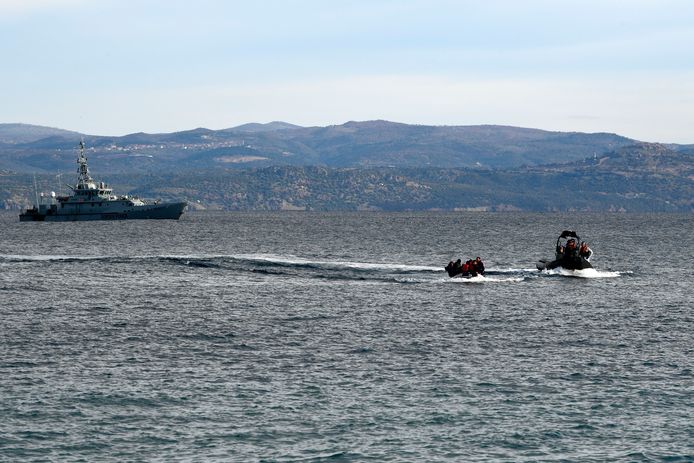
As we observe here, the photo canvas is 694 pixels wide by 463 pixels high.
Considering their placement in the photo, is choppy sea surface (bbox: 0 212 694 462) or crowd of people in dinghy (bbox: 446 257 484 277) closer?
choppy sea surface (bbox: 0 212 694 462)

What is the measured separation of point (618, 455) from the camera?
142 ft

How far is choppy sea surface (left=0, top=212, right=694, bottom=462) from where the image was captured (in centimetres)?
4525

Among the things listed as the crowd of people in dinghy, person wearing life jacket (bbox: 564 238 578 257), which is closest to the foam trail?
person wearing life jacket (bbox: 564 238 578 257)

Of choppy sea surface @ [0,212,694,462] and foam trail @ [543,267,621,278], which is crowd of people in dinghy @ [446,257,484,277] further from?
foam trail @ [543,267,621,278]

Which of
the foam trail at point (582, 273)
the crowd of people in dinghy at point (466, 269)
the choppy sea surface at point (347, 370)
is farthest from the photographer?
the foam trail at point (582, 273)

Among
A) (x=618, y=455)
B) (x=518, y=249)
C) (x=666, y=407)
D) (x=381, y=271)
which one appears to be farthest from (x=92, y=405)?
(x=518, y=249)

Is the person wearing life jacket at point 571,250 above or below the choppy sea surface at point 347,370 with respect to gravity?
above

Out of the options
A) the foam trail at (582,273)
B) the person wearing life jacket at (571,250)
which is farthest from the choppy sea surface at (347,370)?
the person wearing life jacket at (571,250)

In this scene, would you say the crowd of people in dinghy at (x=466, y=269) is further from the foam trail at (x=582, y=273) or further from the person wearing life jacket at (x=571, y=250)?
the person wearing life jacket at (x=571, y=250)

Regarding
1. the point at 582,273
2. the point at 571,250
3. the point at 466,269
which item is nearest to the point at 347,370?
the point at 466,269

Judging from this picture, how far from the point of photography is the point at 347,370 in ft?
196

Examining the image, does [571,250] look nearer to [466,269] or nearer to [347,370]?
[466,269]

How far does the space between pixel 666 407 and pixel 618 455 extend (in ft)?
29.3

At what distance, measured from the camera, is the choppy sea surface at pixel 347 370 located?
45250 mm
